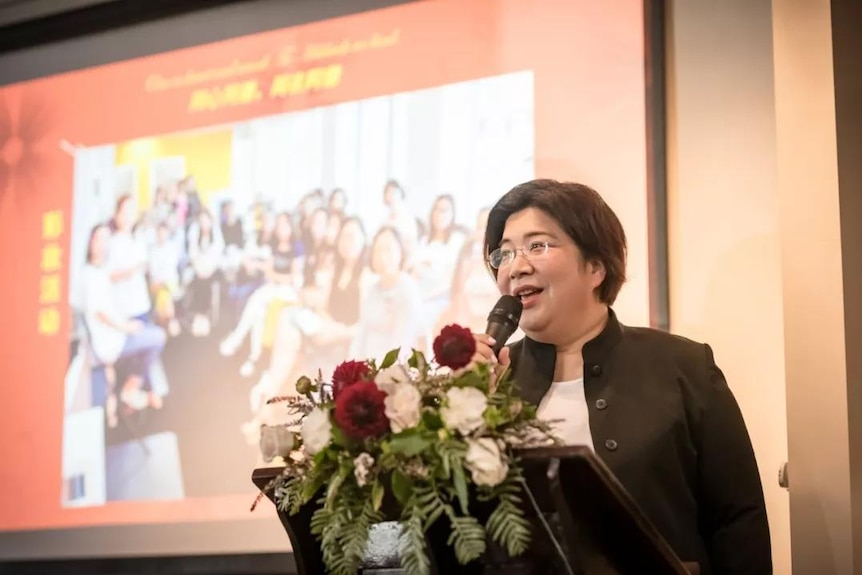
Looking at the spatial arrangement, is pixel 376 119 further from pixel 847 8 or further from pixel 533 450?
pixel 533 450

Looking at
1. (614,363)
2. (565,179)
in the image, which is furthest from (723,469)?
(565,179)

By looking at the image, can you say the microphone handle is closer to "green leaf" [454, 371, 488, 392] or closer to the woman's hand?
the woman's hand

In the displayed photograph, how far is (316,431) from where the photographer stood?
4.98 ft

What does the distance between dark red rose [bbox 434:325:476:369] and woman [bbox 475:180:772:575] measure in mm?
399

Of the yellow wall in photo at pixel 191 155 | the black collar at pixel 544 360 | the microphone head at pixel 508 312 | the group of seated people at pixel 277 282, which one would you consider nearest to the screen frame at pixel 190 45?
the yellow wall in photo at pixel 191 155

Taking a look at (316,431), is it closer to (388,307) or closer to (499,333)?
(499,333)

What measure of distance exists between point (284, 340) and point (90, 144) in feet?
3.50

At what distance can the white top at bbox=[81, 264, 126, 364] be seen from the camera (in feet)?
12.0

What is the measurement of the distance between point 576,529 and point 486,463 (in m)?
0.18

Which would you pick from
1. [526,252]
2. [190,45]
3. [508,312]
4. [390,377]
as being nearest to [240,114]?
[190,45]

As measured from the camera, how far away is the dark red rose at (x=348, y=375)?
5.25 feet

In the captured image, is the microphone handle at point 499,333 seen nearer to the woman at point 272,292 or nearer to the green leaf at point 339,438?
the green leaf at point 339,438

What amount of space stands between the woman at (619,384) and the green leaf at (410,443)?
1.79 ft

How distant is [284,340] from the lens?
3379 mm
